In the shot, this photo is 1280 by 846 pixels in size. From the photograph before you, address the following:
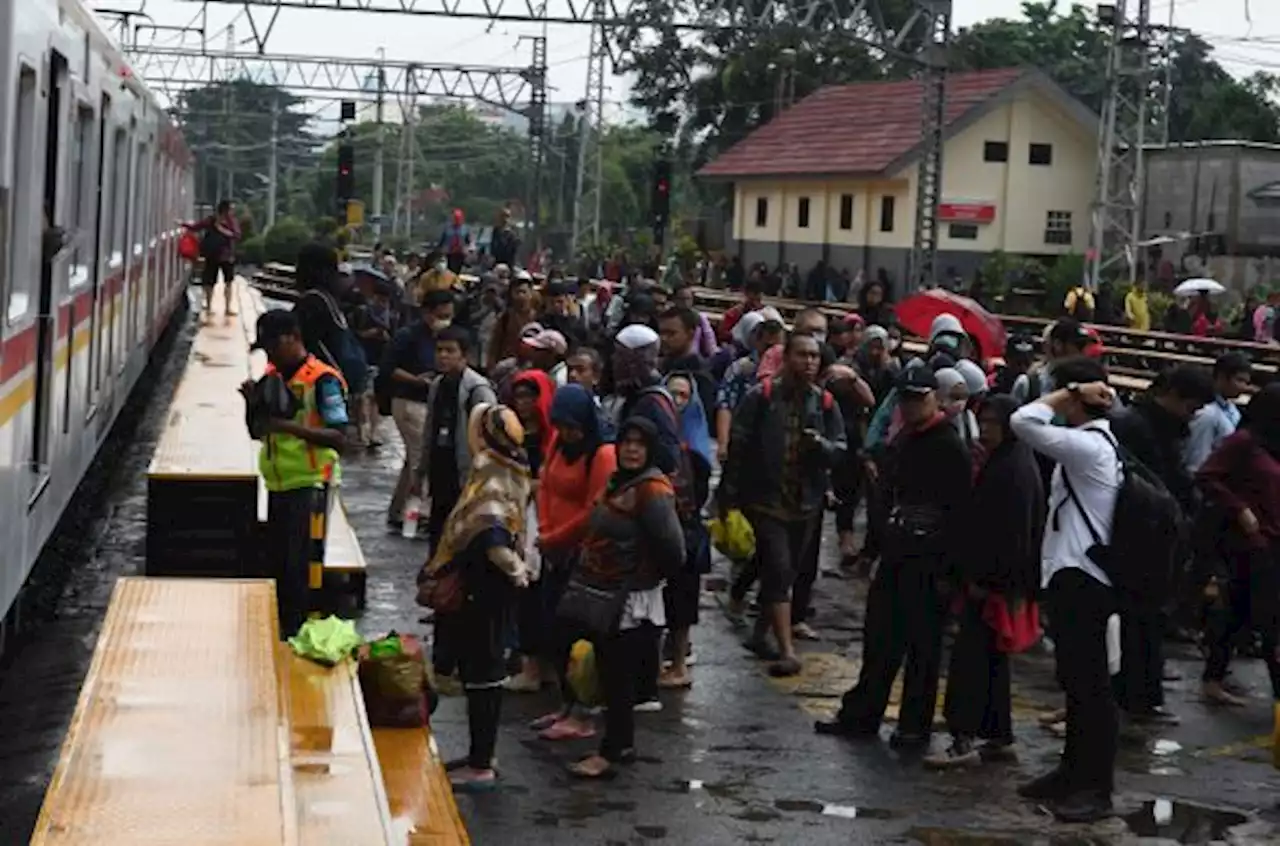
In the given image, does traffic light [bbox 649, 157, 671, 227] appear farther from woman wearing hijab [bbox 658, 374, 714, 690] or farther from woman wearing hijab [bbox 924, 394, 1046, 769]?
woman wearing hijab [bbox 924, 394, 1046, 769]

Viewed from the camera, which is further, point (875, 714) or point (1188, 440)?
point (1188, 440)

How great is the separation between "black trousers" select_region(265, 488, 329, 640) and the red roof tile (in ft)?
141

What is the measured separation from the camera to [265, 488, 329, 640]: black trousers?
962 centimetres

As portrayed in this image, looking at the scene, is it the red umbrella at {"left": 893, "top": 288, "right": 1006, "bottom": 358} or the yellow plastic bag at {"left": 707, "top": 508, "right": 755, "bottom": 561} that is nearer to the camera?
the yellow plastic bag at {"left": 707, "top": 508, "right": 755, "bottom": 561}

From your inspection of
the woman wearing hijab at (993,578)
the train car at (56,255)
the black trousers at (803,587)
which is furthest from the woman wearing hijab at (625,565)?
the black trousers at (803,587)

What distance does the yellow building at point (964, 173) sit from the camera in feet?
174

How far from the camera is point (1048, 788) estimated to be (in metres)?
8.91

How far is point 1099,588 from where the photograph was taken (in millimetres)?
8531

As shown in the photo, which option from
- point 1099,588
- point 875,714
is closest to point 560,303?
point 875,714

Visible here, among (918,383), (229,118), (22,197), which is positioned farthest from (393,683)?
(229,118)

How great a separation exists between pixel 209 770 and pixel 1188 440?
24.6 feet

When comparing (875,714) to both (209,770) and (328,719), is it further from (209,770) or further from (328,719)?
(209,770)

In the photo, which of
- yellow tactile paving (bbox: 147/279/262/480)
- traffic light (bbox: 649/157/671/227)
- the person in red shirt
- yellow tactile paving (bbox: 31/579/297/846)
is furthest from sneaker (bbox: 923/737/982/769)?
traffic light (bbox: 649/157/671/227)

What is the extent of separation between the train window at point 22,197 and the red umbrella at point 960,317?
8112 mm
